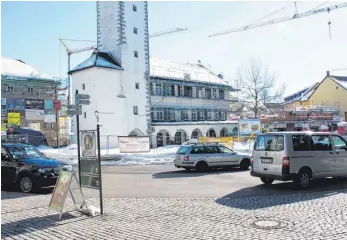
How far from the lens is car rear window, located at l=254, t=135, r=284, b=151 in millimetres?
12610

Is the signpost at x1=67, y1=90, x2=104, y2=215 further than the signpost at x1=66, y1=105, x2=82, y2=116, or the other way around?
the signpost at x1=66, y1=105, x2=82, y2=116

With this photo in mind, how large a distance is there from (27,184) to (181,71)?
45.7m

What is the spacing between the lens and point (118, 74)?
4450 centimetres

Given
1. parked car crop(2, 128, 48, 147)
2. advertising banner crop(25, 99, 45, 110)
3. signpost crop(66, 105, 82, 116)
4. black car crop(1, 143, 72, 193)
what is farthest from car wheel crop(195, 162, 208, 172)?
advertising banner crop(25, 99, 45, 110)

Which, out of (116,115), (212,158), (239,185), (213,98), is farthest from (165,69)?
(239,185)

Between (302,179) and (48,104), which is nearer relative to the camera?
(302,179)

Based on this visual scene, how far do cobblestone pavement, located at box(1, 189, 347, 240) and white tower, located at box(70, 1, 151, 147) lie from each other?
33.0m

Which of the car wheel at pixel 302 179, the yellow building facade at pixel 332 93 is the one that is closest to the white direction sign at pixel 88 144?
the car wheel at pixel 302 179

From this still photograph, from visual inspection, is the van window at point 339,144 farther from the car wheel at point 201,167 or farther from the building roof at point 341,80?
the building roof at point 341,80

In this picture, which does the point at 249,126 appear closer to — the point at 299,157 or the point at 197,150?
the point at 197,150

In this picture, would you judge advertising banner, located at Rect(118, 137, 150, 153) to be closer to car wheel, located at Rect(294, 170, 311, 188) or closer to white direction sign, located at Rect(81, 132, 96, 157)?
car wheel, located at Rect(294, 170, 311, 188)

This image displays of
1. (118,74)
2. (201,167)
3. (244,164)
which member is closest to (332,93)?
(118,74)

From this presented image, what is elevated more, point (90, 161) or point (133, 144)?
point (133, 144)

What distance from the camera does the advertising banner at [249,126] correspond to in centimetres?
3250
